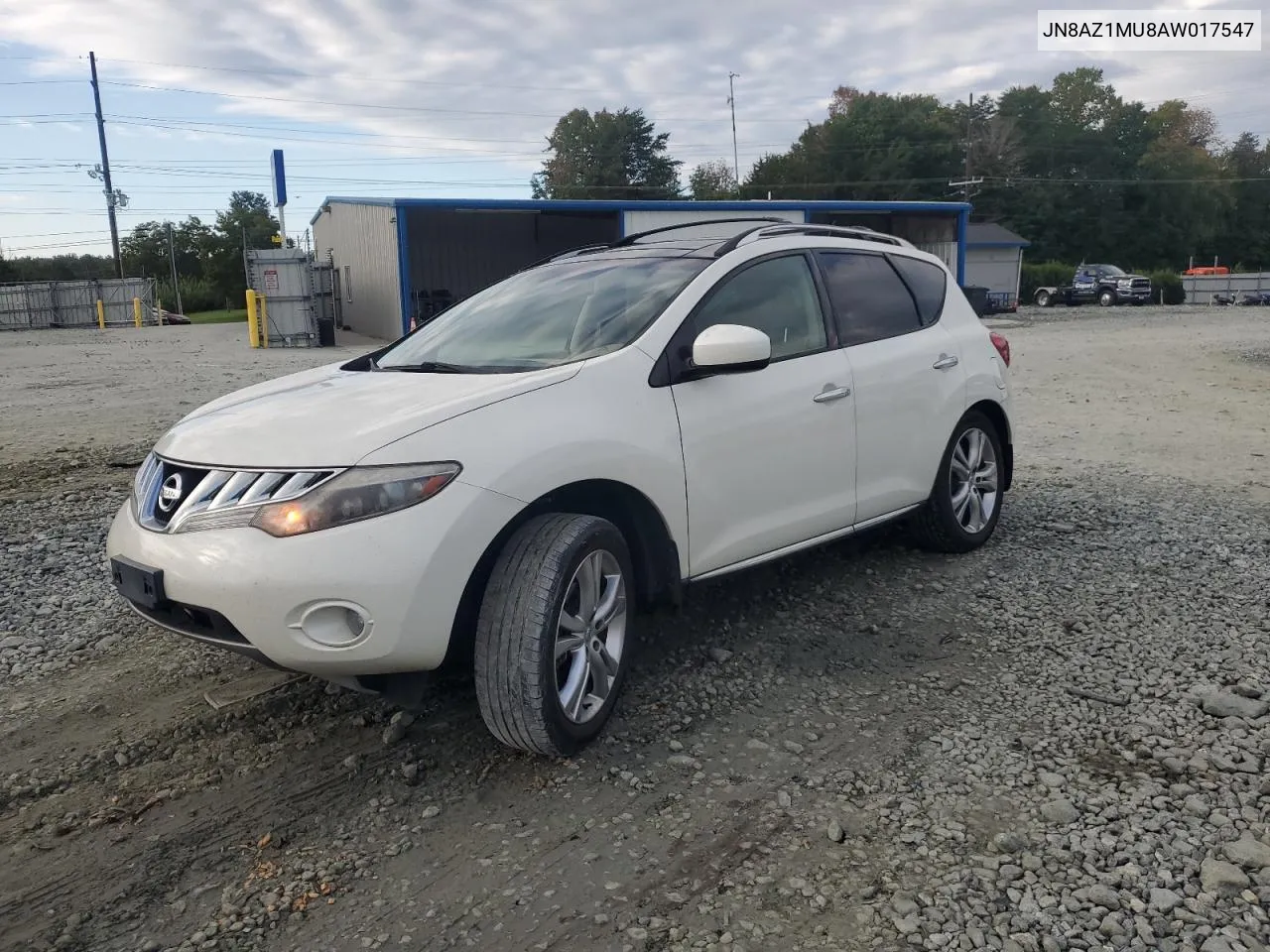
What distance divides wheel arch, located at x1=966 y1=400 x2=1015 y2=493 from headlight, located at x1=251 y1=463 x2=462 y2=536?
3.52 meters

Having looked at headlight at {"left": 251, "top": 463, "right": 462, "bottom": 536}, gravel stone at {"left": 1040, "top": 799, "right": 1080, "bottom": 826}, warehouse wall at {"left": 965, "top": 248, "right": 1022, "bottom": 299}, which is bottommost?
gravel stone at {"left": 1040, "top": 799, "right": 1080, "bottom": 826}

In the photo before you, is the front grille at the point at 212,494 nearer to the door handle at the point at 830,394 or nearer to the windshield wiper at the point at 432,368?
the windshield wiper at the point at 432,368

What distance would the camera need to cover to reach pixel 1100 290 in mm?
49031

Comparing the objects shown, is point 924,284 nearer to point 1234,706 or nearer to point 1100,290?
point 1234,706

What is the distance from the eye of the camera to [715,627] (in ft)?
14.7

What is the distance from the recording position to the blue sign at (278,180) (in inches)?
1005

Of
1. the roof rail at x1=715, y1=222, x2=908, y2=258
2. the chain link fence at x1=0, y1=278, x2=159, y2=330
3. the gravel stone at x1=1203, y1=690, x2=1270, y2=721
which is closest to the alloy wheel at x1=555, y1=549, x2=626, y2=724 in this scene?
the roof rail at x1=715, y1=222, x2=908, y2=258

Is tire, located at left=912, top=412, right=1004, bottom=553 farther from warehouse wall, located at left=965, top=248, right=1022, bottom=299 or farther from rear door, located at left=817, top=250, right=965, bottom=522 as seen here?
warehouse wall, located at left=965, top=248, right=1022, bottom=299

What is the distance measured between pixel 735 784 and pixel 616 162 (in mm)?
86770

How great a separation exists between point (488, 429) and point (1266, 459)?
25.2ft

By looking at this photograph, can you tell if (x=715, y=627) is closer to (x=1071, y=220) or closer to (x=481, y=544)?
(x=481, y=544)

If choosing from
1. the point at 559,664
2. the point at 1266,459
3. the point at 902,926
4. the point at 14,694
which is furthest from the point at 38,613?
the point at 1266,459

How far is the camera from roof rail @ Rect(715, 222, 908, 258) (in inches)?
170

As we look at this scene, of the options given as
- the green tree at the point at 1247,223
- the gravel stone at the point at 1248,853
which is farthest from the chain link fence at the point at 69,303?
the green tree at the point at 1247,223
